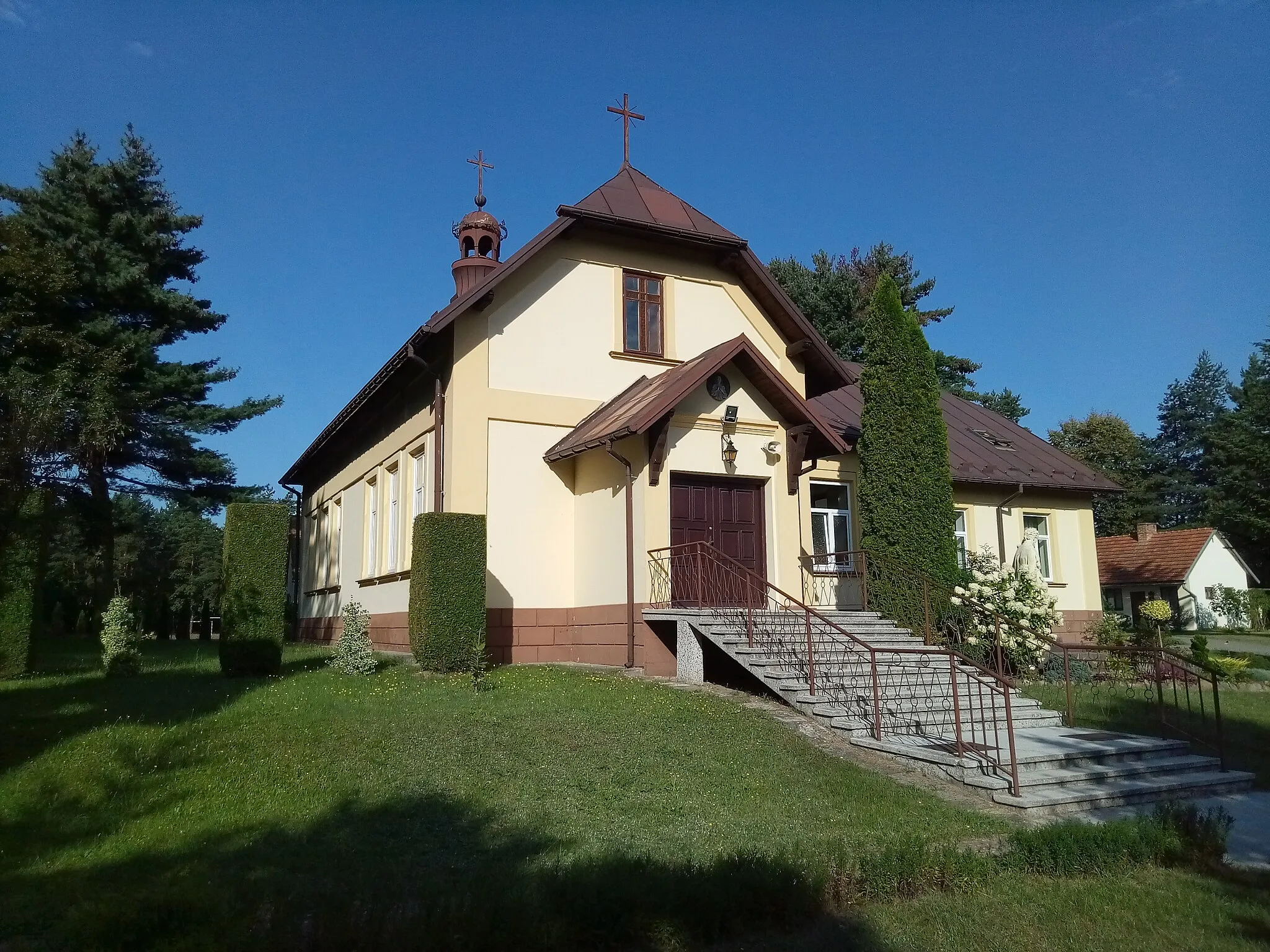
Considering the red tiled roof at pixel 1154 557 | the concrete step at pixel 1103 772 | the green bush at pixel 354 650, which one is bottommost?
the concrete step at pixel 1103 772

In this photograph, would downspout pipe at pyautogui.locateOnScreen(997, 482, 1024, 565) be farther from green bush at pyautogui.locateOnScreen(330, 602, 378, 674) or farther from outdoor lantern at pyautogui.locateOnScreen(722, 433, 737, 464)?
green bush at pyautogui.locateOnScreen(330, 602, 378, 674)

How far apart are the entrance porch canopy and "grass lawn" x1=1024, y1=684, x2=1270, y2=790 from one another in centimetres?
502

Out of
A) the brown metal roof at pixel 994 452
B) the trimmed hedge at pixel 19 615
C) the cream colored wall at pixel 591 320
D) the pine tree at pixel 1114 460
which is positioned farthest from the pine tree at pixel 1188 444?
the trimmed hedge at pixel 19 615

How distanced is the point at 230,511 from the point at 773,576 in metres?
8.10

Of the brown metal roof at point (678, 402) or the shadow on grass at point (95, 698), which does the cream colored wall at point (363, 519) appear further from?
the shadow on grass at point (95, 698)

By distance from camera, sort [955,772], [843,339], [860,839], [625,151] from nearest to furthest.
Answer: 1. [860,839]
2. [955,772]
3. [625,151]
4. [843,339]

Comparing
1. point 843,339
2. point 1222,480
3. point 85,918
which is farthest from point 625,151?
point 1222,480

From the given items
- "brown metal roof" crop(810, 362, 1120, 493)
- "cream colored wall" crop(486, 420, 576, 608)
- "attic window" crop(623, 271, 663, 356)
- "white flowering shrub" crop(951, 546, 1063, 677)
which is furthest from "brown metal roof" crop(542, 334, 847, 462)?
"brown metal roof" crop(810, 362, 1120, 493)

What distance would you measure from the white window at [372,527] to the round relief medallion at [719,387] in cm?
846

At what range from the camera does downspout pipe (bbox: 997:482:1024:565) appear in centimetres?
2077

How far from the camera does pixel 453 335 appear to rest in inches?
588

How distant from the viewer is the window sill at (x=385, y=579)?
16781 millimetres

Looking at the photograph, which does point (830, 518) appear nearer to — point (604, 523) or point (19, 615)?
point (604, 523)

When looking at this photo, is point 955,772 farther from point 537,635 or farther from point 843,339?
point 843,339
